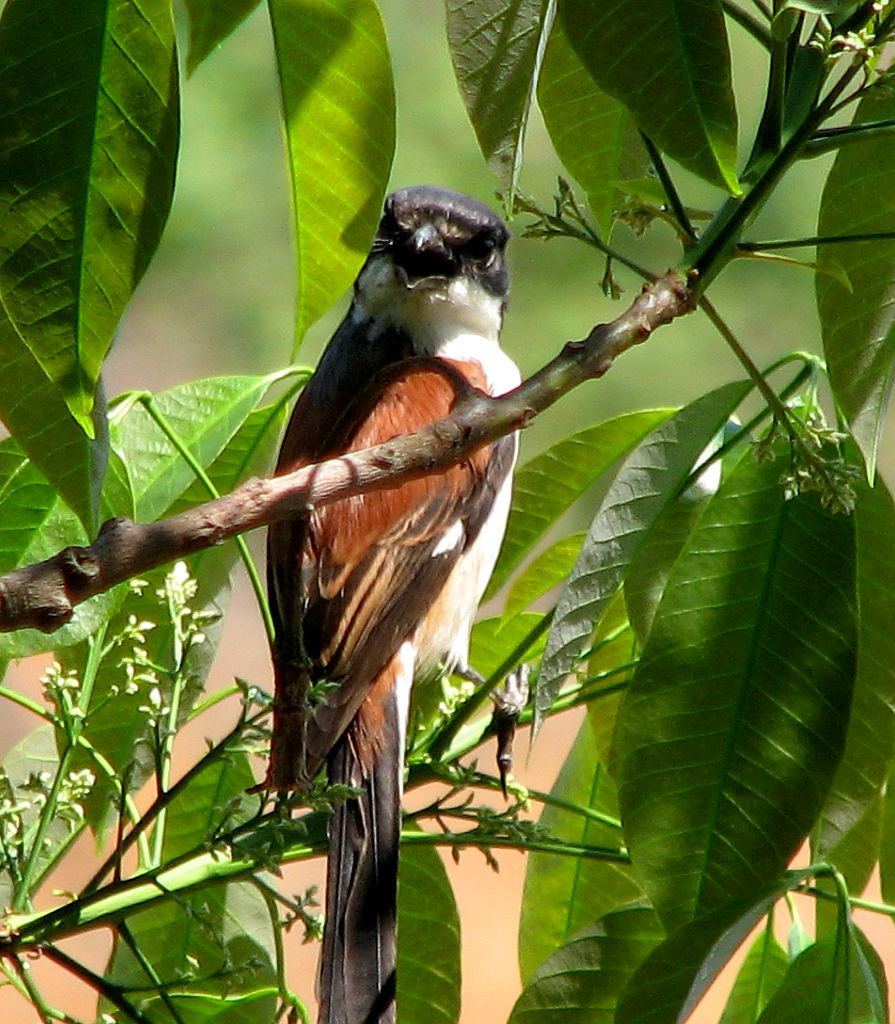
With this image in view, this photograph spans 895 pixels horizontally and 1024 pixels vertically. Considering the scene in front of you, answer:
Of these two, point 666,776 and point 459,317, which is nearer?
point 666,776

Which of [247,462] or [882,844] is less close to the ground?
[247,462]

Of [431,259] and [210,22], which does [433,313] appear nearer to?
[431,259]

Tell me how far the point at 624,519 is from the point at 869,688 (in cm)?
34

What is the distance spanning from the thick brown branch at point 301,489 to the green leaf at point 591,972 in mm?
810

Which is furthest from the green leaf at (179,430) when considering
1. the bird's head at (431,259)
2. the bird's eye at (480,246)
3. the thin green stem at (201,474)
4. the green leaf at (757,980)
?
the bird's eye at (480,246)

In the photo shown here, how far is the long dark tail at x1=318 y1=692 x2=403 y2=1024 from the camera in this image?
6.70 feet

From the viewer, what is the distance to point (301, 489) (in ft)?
3.79

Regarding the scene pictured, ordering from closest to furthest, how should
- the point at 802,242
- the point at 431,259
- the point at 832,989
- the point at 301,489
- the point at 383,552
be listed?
the point at 301,489 < the point at 802,242 < the point at 832,989 < the point at 383,552 < the point at 431,259

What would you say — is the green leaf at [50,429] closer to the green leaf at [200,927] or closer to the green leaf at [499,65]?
the green leaf at [499,65]

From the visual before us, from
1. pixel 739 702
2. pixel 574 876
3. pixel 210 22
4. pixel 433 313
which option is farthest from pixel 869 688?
pixel 433 313

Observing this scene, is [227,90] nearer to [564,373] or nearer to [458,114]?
[458,114]

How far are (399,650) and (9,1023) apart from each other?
10.0 metres

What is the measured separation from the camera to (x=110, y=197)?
1.32 metres

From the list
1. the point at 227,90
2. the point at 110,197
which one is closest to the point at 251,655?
the point at 227,90
